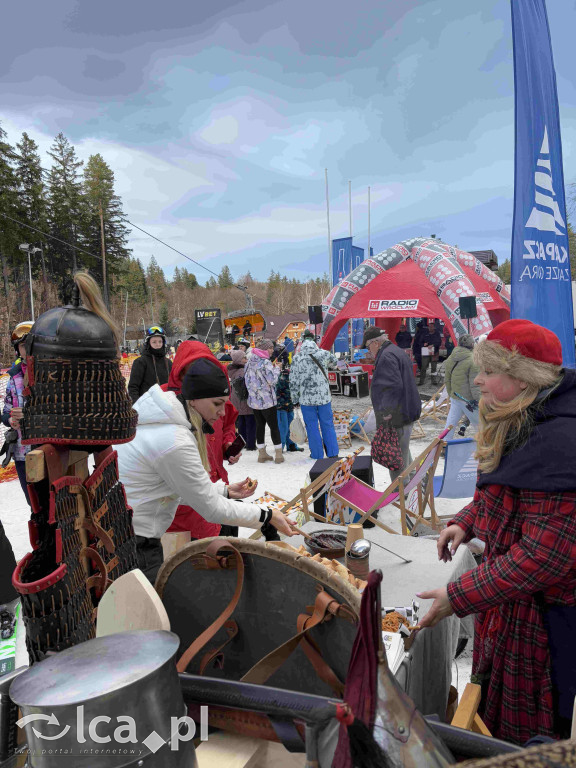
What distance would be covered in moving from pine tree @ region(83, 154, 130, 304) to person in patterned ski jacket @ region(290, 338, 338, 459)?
111ft

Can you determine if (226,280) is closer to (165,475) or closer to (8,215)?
(8,215)

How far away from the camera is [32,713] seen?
24.9 inches

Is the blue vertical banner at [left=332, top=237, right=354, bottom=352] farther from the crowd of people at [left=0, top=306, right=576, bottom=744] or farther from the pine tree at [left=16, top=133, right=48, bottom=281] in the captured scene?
the pine tree at [left=16, top=133, right=48, bottom=281]

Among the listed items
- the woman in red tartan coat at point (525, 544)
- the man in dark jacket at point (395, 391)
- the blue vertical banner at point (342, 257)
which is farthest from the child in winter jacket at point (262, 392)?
the blue vertical banner at point (342, 257)

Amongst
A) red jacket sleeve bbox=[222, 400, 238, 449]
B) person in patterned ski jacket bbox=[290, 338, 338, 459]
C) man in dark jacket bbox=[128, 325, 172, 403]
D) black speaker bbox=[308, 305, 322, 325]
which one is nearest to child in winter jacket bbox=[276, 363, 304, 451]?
person in patterned ski jacket bbox=[290, 338, 338, 459]

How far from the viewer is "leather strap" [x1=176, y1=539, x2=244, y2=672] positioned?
3.20ft

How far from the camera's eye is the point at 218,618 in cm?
101

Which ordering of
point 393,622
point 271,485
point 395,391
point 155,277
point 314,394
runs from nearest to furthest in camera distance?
point 393,622 < point 395,391 < point 271,485 < point 314,394 < point 155,277

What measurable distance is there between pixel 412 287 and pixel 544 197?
31.8ft

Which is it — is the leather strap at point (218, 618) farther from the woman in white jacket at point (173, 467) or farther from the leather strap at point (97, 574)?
the woman in white jacket at point (173, 467)

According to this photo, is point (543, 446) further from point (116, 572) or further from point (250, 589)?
point (116, 572)

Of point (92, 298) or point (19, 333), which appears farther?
point (19, 333)

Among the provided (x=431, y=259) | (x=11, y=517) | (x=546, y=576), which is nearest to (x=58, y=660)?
(x=546, y=576)

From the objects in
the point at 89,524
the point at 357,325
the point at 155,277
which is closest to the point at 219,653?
the point at 89,524
